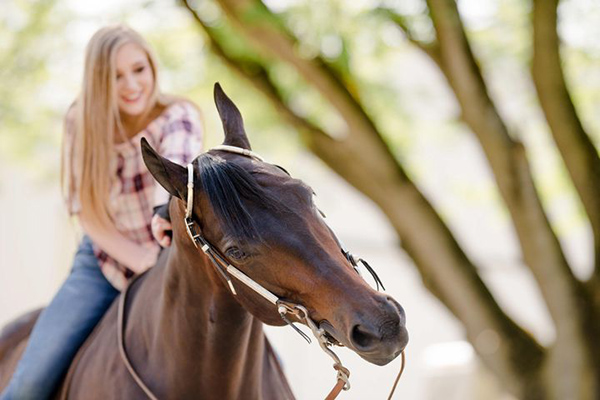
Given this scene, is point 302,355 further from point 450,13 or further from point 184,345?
point 184,345

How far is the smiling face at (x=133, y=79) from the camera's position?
11.7 ft

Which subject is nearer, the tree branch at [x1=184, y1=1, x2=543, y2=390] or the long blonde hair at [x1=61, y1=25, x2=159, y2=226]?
the long blonde hair at [x1=61, y1=25, x2=159, y2=226]

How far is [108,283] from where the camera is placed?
3.57 meters

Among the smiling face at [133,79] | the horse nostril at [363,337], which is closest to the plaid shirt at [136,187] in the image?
the smiling face at [133,79]

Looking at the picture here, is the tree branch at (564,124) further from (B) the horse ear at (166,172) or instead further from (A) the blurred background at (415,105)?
(B) the horse ear at (166,172)

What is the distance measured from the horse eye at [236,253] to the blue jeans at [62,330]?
1.18m

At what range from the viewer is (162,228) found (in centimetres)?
284

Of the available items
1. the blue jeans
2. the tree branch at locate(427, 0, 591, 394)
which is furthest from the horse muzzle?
the tree branch at locate(427, 0, 591, 394)

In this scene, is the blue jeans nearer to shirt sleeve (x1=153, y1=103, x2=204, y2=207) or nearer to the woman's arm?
the woman's arm

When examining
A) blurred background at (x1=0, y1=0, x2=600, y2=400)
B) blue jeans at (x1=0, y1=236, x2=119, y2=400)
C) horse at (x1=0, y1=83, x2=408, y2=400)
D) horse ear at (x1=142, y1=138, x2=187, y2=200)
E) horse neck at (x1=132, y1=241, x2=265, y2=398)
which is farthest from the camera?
blurred background at (x1=0, y1=0, x2=600, y2=400)

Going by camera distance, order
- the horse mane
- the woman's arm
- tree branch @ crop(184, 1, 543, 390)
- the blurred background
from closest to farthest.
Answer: the horse mane
the woman's arm
the blurred background
tree branch @ crop(184, 1, 543, 390)

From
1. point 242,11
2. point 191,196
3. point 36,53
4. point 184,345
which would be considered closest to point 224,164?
point 191,196

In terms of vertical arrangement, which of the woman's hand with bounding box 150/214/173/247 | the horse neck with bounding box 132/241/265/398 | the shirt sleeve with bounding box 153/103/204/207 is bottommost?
the horse neck with bounding box 132/241/265/398

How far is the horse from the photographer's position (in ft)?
7.64
